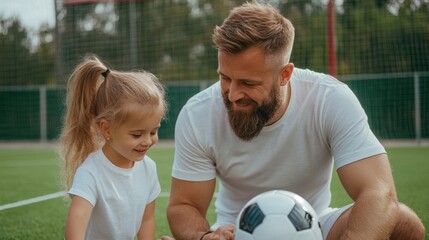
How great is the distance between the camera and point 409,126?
1436cm

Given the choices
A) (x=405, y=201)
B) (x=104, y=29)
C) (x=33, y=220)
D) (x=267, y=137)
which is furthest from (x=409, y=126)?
(x=267, y=137)

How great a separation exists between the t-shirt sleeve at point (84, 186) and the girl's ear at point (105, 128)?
0.67 ft

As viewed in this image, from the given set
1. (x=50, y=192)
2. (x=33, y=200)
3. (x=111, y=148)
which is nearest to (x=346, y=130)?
(x=111, y=148)

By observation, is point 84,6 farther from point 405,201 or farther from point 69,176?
point 69,176

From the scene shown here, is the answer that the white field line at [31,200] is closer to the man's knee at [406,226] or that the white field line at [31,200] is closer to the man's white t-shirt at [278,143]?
the man's white t-shirt at [278,143]

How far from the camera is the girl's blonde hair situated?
2.98 meters

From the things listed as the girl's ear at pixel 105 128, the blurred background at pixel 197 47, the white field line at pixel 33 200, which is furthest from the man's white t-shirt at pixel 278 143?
the blurred background at pixel 197 47

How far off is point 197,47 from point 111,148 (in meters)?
17.0

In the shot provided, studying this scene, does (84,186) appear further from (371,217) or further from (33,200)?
(33,200)

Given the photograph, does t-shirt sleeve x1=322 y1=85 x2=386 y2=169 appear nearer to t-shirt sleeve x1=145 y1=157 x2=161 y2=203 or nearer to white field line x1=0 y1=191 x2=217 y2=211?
t-shirt sleeve x1=145 y1=157 x2=161 y2=203

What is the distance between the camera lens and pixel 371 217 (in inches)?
101

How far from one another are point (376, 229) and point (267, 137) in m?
0.68

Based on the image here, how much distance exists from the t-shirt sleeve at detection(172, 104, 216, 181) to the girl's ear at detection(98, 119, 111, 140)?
1.15ft

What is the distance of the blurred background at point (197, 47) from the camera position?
1309 centimetres
